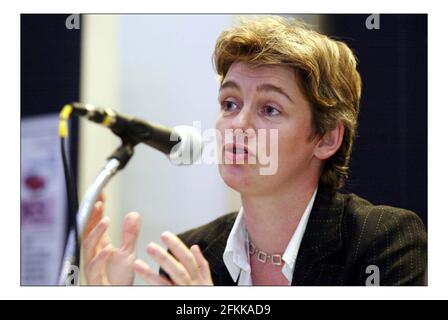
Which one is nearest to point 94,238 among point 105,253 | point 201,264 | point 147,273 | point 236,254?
point 105,253

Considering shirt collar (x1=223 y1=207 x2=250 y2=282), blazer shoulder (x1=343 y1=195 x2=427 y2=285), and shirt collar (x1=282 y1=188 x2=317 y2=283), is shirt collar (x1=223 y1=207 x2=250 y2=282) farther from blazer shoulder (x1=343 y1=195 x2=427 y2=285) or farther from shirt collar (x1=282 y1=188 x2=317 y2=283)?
blazer shoulder (x1=343 y1=195 x2=427 y2=285)

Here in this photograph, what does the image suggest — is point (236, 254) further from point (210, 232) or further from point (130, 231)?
point (130, 231)

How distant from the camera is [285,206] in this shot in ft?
8.80

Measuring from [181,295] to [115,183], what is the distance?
495 mm

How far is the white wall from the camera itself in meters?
2.69

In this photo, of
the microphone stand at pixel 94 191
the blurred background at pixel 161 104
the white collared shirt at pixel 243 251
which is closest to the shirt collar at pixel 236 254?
the white collared shirt at pixel 243 251

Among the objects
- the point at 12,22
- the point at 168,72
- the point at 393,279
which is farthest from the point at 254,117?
the point at 12,22

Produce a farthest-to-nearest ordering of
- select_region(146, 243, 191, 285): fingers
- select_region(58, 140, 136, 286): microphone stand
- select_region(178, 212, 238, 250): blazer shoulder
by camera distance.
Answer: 1. select_region(178, 212, 238, 250): blazer shoulder
2. select_region(146, 243, 191, 285): fingers
3. select_region(58, 140, 136, 286): microphone stand

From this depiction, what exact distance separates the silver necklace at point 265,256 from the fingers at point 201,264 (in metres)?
0.19

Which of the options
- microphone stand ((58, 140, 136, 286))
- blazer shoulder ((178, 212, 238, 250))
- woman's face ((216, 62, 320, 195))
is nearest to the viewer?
microphone stand ((58, 140, 136, 286))

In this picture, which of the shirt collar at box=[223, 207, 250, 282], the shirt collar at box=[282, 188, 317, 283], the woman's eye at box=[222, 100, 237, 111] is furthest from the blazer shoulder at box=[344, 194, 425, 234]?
the woman's eye at box=[222, 100, 237, 111]

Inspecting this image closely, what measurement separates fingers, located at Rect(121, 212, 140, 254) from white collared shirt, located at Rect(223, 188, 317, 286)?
13.7 inches

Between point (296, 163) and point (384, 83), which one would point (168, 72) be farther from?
point (384, 83)

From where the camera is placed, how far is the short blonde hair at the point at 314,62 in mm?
2568
